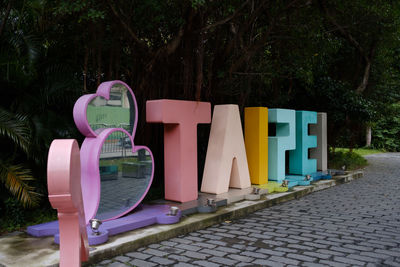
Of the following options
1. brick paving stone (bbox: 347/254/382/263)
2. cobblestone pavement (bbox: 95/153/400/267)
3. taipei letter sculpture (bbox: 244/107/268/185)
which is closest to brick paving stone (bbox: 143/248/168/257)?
cobblestone pavement (bbox: 95/153/400/267)

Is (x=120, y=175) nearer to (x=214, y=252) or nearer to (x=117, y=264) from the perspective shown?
(x=117, y=264)

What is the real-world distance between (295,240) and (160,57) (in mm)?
4107

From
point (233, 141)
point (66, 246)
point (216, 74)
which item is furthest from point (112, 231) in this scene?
point (216, 74)

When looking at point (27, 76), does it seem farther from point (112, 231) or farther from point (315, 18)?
point (315, 18)

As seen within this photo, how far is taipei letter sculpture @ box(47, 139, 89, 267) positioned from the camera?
2.79 m

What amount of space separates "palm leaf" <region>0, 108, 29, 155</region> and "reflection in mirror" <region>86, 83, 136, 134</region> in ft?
3.20

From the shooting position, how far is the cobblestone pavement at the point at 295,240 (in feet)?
13.9

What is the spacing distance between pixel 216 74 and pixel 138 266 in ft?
16.6

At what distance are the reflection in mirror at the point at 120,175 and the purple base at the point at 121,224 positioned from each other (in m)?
0.19

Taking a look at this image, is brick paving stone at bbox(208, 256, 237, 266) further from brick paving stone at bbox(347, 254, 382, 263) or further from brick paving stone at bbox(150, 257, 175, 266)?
brick paving stone at bbox(347, 254, 382, 263)

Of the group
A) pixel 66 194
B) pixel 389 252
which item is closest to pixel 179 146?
pixel 389 252

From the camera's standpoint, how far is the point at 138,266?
4.06 metres

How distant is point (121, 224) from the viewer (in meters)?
4.91

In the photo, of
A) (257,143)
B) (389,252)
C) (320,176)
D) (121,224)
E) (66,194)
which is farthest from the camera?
(320,176)
